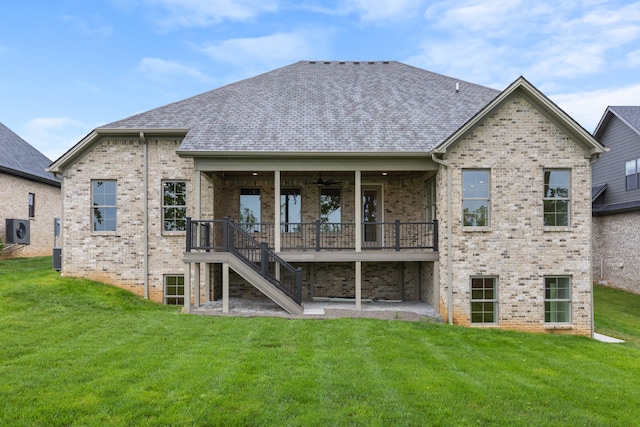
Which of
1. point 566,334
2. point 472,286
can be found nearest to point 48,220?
point 472,286

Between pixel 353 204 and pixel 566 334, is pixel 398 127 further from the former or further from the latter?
pixel 566 334

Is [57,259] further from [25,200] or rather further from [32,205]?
[32,205]

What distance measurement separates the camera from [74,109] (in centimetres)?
3198

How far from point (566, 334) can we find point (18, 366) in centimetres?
1261

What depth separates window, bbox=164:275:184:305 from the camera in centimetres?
1420

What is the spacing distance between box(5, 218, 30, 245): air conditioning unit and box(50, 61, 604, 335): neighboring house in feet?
31.1

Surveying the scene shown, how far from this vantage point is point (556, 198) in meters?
12.3

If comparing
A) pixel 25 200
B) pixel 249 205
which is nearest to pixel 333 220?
pixel 249 205

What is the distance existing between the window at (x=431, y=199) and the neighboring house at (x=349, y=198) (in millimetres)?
98

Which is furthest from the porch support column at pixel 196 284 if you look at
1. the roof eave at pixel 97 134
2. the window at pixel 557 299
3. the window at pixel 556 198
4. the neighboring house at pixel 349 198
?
the window at pixel 556 198

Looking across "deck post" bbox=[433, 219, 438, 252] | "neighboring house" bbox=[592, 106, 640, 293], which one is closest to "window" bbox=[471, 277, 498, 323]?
"deck post" bbox=[433, 219, 438, 252]

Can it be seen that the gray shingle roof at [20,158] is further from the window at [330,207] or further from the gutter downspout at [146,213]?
the window at [330,207]

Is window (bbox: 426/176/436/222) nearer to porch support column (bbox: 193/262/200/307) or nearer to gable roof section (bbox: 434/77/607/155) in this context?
gable roof section (bbox: 434/77/607/155)

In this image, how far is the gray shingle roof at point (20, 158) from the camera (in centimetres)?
2155
